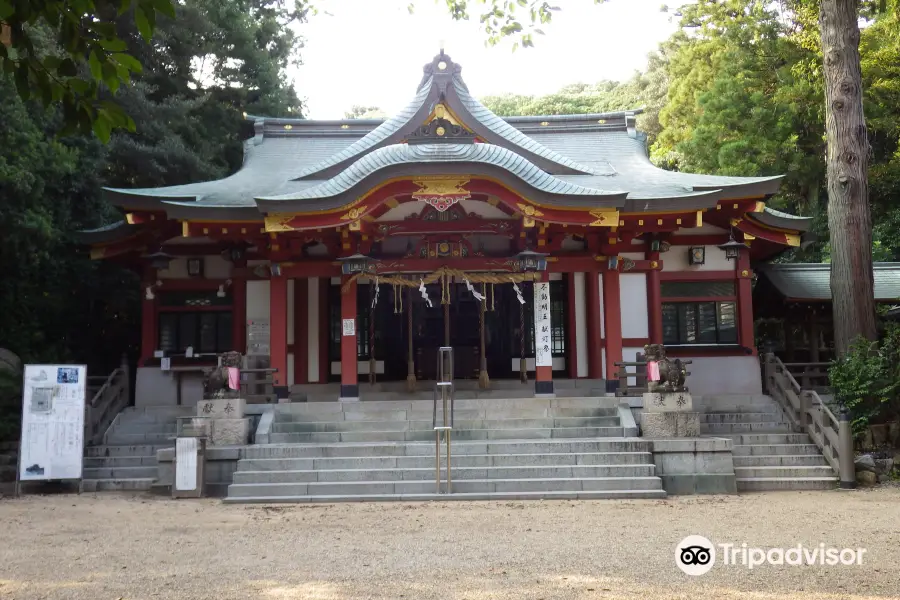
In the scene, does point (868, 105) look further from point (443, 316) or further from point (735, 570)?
point (735, 570)

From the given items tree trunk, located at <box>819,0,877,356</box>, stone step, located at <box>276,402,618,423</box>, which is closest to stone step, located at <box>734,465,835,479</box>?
stone step, located at <box>276,402,618,423</box>

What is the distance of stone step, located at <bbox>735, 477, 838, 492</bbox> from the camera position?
10.2 m

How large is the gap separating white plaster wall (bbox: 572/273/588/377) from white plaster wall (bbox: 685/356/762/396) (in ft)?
6.33

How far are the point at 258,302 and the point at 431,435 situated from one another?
16.4 feet

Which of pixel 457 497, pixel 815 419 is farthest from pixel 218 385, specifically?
pixel 815 419

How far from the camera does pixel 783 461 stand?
10.8 metres

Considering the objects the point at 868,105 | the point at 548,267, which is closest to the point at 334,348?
the point at 548,267

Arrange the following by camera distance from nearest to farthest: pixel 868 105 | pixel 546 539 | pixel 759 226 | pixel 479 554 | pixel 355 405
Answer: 1. pixel 479 554
2. pixel 546 539
3. pixel 355 405
4. pixel 759 226
5. pixel 868 105

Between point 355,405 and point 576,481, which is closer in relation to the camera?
point 576,481

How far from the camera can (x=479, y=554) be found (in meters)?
6.33

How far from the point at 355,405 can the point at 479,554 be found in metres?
5.83

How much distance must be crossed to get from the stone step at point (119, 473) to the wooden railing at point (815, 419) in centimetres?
951

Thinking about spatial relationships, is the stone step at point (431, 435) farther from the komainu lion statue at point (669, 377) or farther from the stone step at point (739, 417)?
the stone step at point (739, 417)

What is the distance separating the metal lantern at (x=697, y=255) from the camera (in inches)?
567
